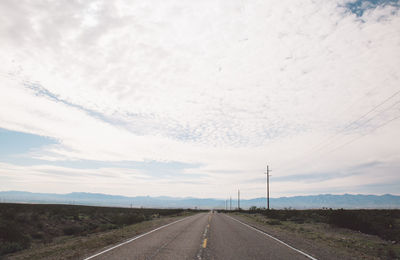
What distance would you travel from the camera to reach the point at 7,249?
37.8ft

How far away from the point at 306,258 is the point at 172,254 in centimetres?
461

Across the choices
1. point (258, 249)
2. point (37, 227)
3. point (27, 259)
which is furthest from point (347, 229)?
point (37, 227)

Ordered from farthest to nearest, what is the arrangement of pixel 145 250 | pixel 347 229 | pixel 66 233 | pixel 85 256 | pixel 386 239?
pixel 66 233 → pixel 347 229 → pixel 386 239 → pixel 145 250 → pixel 85 256

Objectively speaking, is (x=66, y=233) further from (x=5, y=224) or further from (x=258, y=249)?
(x=258, y=249)

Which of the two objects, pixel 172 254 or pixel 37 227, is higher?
pixel 172 254

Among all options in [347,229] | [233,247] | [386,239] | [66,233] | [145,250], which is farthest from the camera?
[66,233]

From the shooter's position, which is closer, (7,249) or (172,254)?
(172,254)

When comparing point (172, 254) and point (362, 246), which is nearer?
point (172, 254)

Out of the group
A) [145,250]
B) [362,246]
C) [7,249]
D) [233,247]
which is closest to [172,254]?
[145,250]

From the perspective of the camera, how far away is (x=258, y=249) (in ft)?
34.5

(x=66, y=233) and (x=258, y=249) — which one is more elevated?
(x=258, y=249)

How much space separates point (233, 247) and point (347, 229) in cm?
1392

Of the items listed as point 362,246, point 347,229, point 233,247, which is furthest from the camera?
point 347,229

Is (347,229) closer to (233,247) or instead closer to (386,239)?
(386,239)
